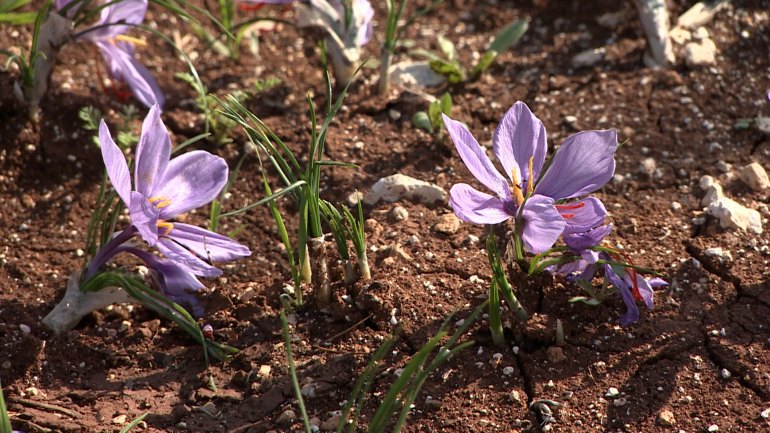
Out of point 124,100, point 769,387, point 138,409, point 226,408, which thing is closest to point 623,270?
point 769,387

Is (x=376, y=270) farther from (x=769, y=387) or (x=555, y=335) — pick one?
(x=769, y=387)

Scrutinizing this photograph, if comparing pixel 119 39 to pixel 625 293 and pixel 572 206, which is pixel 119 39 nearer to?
pixel 572 206

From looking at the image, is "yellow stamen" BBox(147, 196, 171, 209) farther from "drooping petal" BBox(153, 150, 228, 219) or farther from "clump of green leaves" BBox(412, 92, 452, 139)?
"clump of green leaves" BBox(412, 92, 452, 139)

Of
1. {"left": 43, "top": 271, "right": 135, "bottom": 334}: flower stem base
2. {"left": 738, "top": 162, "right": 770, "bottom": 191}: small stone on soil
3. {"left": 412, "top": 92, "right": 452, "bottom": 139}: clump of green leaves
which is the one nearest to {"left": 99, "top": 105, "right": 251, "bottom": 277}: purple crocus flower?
{"left": 43, "top": 271, "right": 135, "bottom": 334}: flower stem base

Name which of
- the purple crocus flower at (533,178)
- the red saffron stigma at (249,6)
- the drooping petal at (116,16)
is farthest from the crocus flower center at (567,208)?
the red saffron stigma at (249,6)

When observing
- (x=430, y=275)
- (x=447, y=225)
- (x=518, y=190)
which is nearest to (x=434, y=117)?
(x=447, y=225)

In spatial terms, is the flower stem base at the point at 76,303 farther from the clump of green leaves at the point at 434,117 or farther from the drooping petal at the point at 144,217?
the clump of green leaves at the point at 434,117
